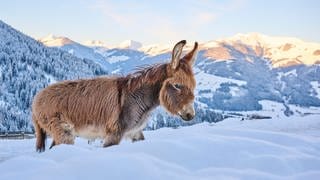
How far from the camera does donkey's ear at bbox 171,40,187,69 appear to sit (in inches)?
288

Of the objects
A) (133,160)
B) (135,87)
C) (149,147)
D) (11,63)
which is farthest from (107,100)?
(11,63)

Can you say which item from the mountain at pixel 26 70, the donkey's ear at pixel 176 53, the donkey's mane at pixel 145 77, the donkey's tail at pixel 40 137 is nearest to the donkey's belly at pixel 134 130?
the donkey's mane at pixel 145 77

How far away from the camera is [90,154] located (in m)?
4.73

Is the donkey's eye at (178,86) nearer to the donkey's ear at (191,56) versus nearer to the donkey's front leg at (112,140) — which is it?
the donkey's ear at (191,56)

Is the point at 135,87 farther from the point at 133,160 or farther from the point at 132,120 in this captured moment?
the point at 133,160

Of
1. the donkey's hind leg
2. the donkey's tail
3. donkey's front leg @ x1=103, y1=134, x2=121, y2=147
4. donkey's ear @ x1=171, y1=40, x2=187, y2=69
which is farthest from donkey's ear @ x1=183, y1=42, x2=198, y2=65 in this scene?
the donkey's tail

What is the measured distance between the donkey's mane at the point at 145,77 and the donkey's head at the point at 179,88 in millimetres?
159

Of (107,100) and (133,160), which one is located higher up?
(107,100)

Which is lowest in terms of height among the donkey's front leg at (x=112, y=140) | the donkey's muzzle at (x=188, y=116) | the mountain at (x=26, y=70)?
the donkey's front leg at (x=112, y=140)

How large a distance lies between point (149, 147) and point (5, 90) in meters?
162

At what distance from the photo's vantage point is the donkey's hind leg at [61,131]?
7.84 m

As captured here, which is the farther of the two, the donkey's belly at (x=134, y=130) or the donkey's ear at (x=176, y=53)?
the donkey's belly at (x=134, y=130)

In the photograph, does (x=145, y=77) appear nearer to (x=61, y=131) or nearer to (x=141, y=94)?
(x=141, y=94)

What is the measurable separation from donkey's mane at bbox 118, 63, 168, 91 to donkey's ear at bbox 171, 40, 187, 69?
24cm
